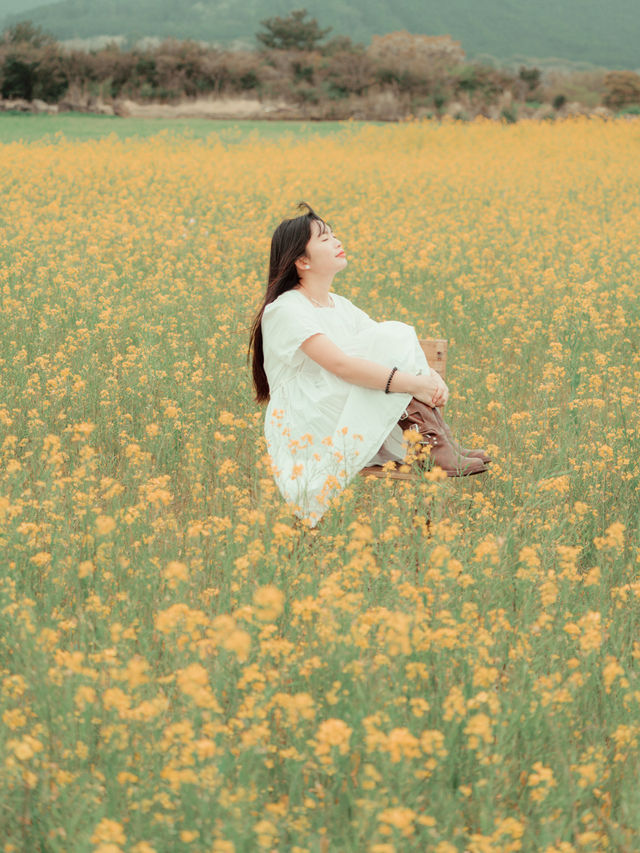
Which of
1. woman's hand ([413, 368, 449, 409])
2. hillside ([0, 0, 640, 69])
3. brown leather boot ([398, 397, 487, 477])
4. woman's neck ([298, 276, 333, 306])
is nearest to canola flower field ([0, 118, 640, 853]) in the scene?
brown leather boot ([398, 397, 487, 477])

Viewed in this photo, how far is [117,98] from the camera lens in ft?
99.3

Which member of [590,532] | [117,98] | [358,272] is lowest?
[590,532]

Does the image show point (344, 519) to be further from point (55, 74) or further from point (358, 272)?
point (55, 74)

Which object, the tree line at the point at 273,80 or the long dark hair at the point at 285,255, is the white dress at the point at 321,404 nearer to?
the long dark hair at the point at 285,255

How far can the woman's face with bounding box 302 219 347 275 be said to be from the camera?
390cm

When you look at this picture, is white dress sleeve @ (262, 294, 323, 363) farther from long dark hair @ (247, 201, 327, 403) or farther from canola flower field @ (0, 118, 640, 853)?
canola flower field @ (0, 118, 640, 853)

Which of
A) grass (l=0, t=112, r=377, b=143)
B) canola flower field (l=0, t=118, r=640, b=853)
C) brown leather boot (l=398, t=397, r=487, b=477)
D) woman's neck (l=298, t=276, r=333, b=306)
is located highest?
grass (l=0, t=112, r=377, b=143)

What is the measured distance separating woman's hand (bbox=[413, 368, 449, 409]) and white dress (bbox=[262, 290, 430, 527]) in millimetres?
67

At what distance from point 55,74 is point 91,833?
30958 mm

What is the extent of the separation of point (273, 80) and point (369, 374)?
30.1m

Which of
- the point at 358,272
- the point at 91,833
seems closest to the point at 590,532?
the point at 91,833

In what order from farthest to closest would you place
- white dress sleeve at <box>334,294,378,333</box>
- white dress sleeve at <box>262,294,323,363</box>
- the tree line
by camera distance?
the tree line → white dress sleeve at <box>334,294,378,333</box> → white dress sleeve at <box>262,294,323,363</box>

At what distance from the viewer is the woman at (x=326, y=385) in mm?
3580

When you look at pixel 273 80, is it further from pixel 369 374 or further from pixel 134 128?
pixel 369 374
